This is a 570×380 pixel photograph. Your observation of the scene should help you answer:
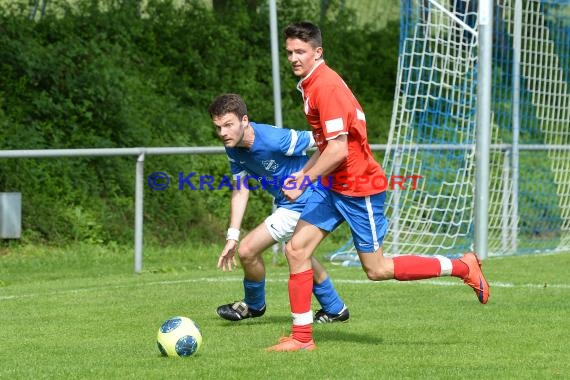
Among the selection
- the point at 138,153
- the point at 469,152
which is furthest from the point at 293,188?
the point at 469,152

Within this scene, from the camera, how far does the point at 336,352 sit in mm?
7336

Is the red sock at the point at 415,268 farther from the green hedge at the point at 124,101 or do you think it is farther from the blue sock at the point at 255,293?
the green hedge at the point at 124,101

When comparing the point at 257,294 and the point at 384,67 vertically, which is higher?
the point at 384,67

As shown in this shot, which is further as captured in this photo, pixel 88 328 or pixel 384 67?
pixel 384 67

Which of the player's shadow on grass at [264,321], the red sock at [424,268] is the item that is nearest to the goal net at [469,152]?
the player's shadow on grass at [264,321]

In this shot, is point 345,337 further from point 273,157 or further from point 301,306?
point 273,157

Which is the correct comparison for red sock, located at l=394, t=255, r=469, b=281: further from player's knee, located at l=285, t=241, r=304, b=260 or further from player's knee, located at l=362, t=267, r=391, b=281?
player's knee, located at l=285, t=241, r=304, b=260

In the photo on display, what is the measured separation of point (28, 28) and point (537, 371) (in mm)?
11858

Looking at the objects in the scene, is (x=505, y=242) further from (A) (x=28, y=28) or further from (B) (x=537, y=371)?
(B) (x=537, y=371)

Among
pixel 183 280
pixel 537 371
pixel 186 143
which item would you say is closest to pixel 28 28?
pixel 186 143

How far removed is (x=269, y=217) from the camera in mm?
8625

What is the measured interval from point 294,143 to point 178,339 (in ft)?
6.59

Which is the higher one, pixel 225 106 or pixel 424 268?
pixel 225 106

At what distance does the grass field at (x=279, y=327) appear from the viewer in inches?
268
